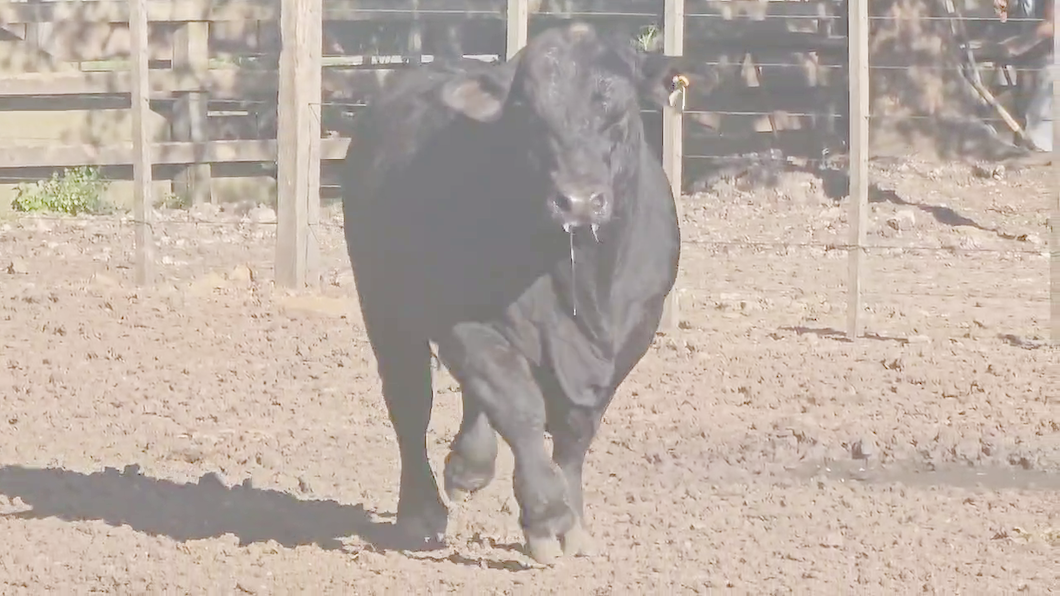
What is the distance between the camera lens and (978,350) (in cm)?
1015

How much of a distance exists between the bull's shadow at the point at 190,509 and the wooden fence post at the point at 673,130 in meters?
4.19

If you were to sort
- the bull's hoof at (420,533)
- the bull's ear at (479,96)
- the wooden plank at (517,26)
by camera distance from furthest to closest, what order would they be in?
the wooden plank at (517,26)
the bull's hoof at (420,533)
the bull's ear at (479,96)

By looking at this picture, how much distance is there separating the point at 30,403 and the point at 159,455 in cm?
120

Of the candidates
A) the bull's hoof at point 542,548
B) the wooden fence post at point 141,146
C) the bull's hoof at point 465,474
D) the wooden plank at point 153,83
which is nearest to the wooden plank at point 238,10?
the wooden plank at point 153,83

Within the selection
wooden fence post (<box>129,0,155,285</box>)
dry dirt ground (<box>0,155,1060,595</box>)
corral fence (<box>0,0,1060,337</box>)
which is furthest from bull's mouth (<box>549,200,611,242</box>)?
wooden fence post (<box>129,0,155,285</box>)

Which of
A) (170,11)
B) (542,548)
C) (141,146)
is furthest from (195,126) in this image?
(542,548)

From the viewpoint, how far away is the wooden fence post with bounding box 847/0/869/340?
34.8ft

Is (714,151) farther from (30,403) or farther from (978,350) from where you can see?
(30,403)

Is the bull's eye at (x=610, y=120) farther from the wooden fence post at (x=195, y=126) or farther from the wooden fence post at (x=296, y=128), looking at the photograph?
the wooden fence post at (x=195, y=126)

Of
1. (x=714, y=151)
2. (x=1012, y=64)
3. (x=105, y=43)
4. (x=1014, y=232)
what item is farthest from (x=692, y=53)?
(x=105, y=43)

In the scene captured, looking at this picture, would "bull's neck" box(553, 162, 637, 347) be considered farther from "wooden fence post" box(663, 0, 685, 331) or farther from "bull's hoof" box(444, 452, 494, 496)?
"wooden fence post" box(663, 0, 685, 331)

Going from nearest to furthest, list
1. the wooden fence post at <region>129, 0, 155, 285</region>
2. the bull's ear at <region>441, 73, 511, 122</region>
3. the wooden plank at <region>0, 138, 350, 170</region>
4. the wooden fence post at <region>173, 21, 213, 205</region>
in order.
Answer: the bull's ear at <region>441, 73, 511, 122</region> < the wooden fence post at <region>129, 0, 155, 285</region> < the wooden plank at <region>0, 138, 350, 170</region> < the wooden fence post at <region>173, 21, 213, 205</region>

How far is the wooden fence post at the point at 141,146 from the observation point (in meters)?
12.0

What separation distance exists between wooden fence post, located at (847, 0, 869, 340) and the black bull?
14.1ft
